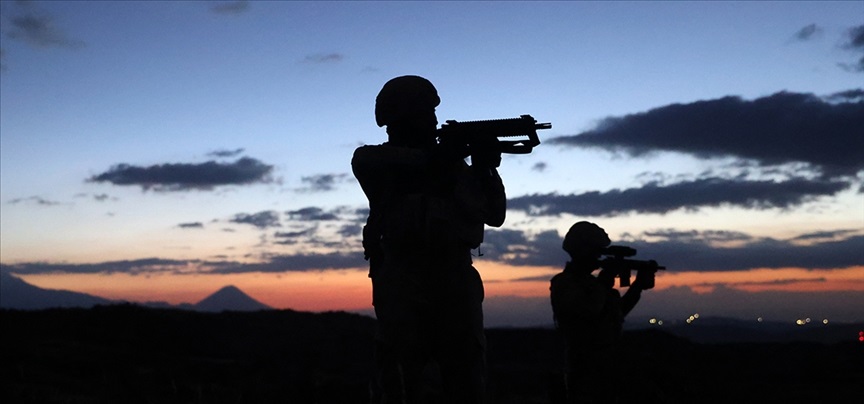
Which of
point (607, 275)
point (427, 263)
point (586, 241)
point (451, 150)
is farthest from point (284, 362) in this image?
point (451, 150)

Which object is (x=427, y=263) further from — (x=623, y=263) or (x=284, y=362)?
(x=284, y=362)

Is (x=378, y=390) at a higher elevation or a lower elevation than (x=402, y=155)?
lower

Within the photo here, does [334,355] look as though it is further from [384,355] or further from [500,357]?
[384,355]

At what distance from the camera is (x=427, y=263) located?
19.2 ft

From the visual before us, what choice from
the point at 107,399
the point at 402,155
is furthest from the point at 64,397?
the point at 402,155

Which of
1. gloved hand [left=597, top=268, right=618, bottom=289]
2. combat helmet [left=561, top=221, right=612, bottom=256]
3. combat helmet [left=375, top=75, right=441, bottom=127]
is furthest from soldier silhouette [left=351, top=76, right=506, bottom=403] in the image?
gloved hand [left=597, top=268, right=618, bottom=289]

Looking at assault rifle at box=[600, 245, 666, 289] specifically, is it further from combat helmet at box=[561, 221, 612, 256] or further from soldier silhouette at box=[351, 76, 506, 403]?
soldier silhouette at box=[351, 76, 506, 403]

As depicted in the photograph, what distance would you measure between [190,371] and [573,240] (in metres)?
15.1

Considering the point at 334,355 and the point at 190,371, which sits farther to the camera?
the point at 334,355

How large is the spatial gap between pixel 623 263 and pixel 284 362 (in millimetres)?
18065

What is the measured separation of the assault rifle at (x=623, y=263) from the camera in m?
8.50

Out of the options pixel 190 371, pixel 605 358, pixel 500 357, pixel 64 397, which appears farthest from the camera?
pixel 500 357

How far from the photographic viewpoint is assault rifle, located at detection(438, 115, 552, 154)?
549cm

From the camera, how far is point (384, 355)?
5836 mm
